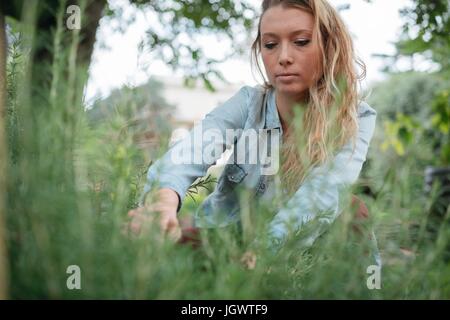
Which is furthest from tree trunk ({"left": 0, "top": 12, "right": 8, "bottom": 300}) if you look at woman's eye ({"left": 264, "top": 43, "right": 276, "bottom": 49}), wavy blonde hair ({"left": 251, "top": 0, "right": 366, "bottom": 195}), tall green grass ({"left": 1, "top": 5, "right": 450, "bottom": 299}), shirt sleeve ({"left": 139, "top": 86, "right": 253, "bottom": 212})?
woman's eye ({"left": 264, "top": 43, "right": 276, "bottom": 49})

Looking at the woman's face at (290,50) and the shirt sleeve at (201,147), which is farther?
the woman's face at (290,50)

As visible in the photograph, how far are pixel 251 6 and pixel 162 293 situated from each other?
284 cm

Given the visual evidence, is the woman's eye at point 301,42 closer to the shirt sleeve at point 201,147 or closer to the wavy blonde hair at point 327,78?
the wavy blonde hair at point 327,78

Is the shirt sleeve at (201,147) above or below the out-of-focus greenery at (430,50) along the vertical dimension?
below

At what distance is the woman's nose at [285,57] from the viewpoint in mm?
1841

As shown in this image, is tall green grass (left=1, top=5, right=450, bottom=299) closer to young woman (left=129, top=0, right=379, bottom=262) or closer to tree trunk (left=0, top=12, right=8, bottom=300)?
tree trunk (left=0, top=12, right=8, bottom=300)

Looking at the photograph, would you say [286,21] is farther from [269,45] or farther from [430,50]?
[430,50]

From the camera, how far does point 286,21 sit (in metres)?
1.92

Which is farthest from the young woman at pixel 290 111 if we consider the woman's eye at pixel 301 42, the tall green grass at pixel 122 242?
the tall green grass at pixel 122 242

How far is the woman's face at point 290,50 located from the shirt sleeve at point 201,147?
0.26 metres

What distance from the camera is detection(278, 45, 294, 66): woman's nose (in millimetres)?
1841

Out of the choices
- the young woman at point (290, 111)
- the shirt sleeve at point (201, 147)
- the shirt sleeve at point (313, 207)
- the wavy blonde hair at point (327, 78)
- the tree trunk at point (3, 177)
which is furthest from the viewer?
the wavy blonde hair at point (327, 78)
